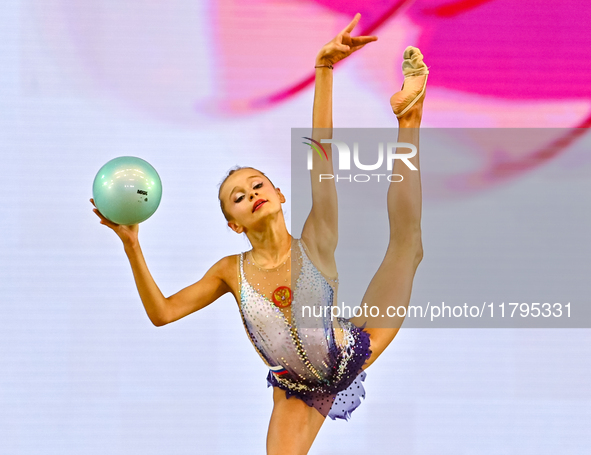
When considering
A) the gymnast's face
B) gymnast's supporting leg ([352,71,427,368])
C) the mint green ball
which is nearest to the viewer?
the mint green ball

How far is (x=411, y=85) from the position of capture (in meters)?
2.55

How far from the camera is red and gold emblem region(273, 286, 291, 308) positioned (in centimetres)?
234

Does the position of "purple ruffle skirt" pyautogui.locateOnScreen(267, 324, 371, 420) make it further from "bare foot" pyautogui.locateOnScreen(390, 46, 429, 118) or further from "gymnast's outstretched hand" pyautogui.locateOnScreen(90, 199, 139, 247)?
"bare foot" pyautogui.locateOnScreen(390, 46, 429, 118)

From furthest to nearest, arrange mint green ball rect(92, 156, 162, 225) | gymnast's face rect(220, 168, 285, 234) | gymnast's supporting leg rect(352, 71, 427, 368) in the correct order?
gymnast's supporting leg rect(352, 71, 427, 368) → gymnast's face rect(220, 168, 285, 234) → mint green ball rect(92, 156, 162, 225)

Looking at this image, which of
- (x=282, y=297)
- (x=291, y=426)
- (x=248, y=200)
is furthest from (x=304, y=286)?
(x=291, y=426)

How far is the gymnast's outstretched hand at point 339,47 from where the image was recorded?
2.42 m

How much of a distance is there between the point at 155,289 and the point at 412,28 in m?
1.71

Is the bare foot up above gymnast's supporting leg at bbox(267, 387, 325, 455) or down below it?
above

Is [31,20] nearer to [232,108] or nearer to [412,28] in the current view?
[232,108]

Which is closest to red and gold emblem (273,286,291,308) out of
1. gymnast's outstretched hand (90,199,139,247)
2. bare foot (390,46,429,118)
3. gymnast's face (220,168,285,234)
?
gymnast's face (220,168,285,234)

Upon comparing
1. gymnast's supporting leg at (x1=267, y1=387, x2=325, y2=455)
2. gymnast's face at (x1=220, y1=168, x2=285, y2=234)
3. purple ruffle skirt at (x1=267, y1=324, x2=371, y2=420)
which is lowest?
gymnast's supporting leg at (x1=267, y1=387, x2=325, y2=455)

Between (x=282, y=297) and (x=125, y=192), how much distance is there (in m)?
0.62

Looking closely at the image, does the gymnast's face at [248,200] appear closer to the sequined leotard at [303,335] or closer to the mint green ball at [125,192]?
the sequined leotard at [303,335]

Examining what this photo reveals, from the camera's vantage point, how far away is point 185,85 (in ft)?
10.1
